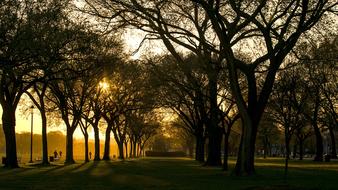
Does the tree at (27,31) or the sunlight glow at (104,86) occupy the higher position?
the sunlight glow at (104,86)

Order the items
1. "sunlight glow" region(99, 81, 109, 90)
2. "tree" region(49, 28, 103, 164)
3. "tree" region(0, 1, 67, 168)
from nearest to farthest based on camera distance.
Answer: "tree" region(0, 1, 67, 168) < "tree" region(49, 28, 103, 164) < "sunlight glow" region(99, 81, 109, 90)

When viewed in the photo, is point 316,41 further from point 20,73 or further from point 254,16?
point 20,73

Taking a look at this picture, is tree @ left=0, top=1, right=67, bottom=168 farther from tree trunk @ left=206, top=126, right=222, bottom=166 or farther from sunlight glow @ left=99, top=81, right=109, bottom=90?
sunlight glow @ left=99, top=81, right=109, bottom=90

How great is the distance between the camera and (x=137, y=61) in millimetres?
42031

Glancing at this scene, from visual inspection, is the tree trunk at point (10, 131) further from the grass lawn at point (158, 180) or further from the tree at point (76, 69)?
the grass lawn at point (158, 180)

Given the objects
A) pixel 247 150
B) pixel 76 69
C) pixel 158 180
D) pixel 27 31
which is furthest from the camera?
pixel 76 69

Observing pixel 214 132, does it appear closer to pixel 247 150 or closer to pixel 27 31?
pixel 247 150

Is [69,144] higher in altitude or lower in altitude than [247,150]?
higher

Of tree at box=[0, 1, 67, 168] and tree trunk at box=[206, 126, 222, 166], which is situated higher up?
tree at box=[0, 1, 67, 168]

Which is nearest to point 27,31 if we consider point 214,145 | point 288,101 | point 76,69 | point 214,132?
point 76,69

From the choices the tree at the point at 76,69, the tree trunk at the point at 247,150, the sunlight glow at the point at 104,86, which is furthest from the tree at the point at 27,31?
the sunlight glow at the point at 104,86

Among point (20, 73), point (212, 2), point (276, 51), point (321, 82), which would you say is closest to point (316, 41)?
point (276, 51)

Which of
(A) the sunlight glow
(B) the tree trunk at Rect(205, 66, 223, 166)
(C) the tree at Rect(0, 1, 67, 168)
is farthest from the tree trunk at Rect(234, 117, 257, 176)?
(A) the sunlight glow

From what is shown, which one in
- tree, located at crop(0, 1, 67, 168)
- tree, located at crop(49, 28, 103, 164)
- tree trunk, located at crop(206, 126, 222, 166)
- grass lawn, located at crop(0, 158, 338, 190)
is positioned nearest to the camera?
grass lawn, located at crop(0, 158, 338, 190)
